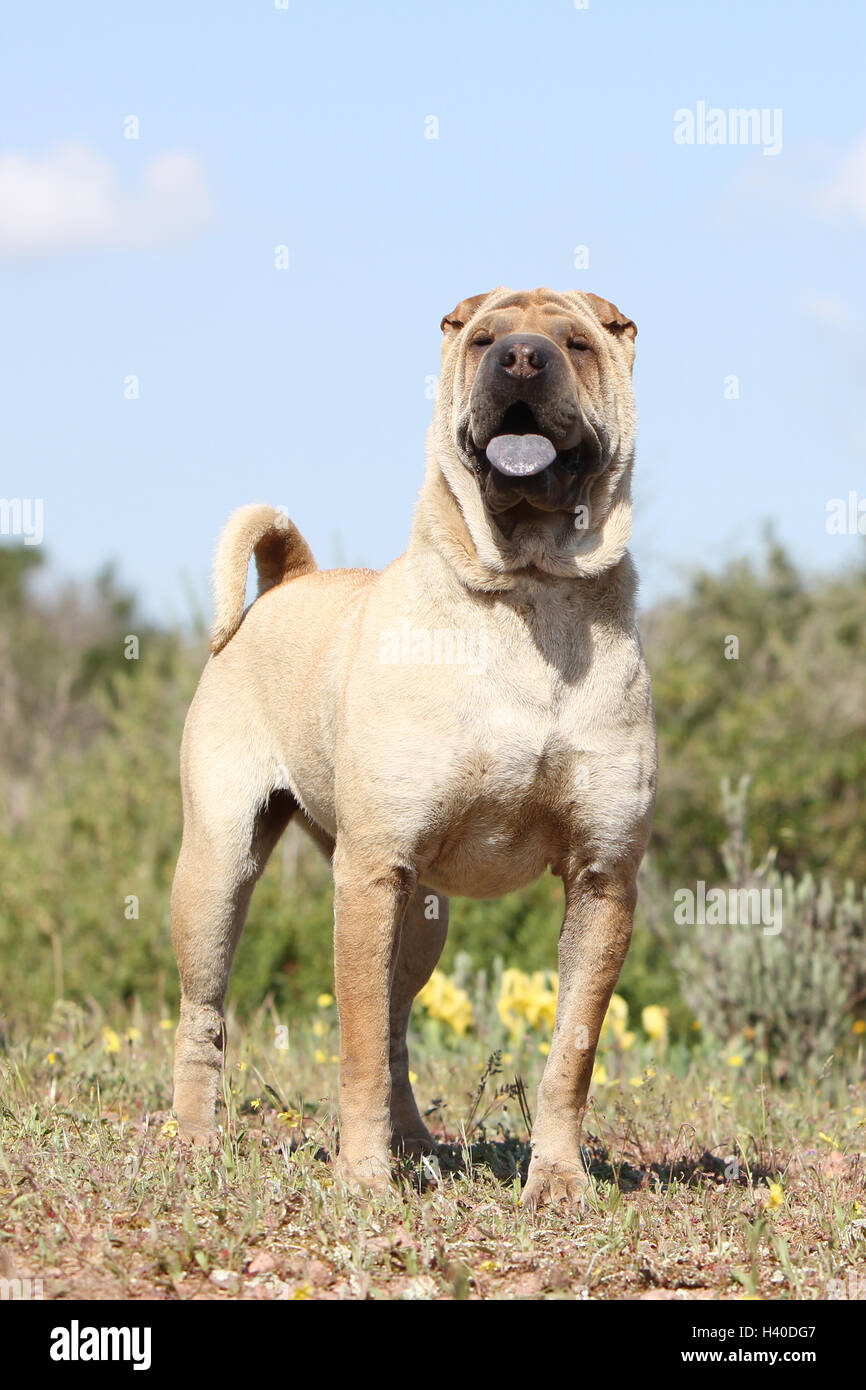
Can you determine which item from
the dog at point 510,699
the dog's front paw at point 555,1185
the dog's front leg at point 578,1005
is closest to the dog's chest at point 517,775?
the dog at point 510,699

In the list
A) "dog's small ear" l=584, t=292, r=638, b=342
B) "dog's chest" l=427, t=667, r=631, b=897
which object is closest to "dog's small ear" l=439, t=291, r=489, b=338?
"dog's small ear" l=584, t=292, r=638, b=342

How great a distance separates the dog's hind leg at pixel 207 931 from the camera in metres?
4.80

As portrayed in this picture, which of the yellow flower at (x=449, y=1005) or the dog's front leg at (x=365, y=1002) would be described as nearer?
the dog's front leg at (x=365, y=1002)

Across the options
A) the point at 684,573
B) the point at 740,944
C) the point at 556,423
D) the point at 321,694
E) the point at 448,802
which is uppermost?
the point at 684,573

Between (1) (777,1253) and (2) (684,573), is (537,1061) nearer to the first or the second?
(1) (777,1253)

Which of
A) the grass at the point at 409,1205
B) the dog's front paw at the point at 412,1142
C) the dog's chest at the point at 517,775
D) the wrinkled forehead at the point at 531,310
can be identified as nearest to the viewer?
the grass at the point at 409,1205

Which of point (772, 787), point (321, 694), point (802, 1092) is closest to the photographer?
point (321, 694)

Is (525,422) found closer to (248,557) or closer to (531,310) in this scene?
(531,310)

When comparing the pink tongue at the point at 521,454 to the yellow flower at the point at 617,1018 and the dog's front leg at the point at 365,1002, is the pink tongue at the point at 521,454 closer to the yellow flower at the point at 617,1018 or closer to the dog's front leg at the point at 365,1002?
the dog's front leg at the point at 365,1002

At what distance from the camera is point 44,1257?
3352 millimetres

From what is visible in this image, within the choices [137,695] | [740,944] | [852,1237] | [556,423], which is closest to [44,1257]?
[852,1237]

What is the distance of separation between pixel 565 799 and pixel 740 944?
4348 mm

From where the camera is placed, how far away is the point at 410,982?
4887 mm

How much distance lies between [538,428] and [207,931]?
80.3 inches
